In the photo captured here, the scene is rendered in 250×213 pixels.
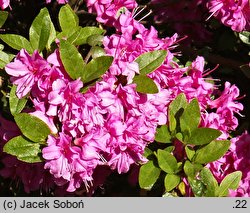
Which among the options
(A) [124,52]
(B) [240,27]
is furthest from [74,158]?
(B) [240,27]

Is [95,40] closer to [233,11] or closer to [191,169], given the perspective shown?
[191,169]

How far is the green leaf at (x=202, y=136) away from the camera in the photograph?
2.01m

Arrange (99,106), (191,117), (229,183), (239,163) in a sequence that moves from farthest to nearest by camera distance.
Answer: (239,163), (229,183), (191,117), (99,106)

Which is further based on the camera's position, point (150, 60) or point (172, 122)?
point (172, 122)

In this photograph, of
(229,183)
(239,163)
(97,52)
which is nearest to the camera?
(97,52)

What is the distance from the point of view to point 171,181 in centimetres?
204

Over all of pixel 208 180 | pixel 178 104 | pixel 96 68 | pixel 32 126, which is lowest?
pixel 208 180

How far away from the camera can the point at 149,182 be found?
2.04 metres

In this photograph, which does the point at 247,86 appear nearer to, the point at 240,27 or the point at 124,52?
the point at 240,27

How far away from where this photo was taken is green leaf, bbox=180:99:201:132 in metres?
2.02

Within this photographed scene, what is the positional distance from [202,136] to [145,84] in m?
0.28

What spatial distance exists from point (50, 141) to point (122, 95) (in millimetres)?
234

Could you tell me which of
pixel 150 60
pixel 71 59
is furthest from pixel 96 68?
pixel 150 60

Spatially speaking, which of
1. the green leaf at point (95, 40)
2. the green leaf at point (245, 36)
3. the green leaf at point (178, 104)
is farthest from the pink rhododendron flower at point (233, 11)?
the green leaf at point (95, 40)
